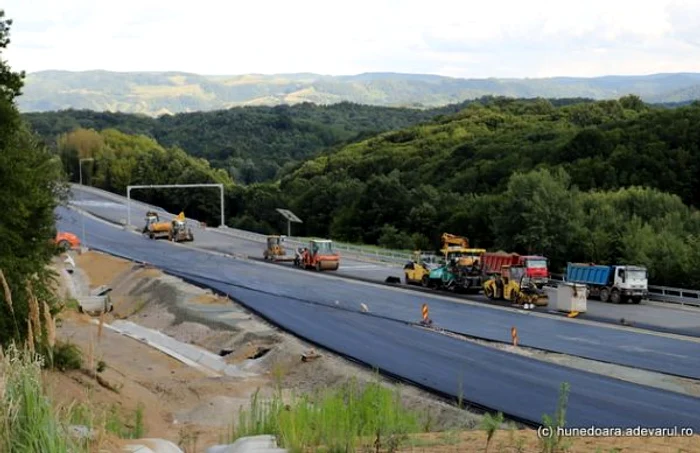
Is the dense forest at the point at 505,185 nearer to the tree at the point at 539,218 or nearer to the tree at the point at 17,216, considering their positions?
the tree at the point at 539,218

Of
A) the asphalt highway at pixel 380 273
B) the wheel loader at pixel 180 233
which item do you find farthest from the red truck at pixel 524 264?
the wheel loader at pixel 180 233

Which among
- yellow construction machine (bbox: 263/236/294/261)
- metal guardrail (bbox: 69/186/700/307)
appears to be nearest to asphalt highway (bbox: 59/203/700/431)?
metal guardrail (bbox: 69/186/700/307)

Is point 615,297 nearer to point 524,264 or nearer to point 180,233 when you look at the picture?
point 524,264

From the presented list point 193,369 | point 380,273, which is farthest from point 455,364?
point 380,273

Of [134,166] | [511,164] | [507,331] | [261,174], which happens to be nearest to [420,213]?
[511,164]

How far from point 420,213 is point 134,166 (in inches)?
3060

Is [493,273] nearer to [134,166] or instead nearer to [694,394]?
[694,394]

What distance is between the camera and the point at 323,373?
2828 centimetres

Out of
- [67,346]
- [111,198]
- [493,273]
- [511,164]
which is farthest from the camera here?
[111,198]

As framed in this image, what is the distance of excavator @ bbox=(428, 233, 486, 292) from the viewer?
161 ft

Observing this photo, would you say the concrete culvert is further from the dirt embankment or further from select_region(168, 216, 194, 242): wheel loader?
select_region(168, 216, 194, 242): wheel loader

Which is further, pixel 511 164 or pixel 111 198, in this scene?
pixel 111 198

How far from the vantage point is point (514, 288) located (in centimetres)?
4453

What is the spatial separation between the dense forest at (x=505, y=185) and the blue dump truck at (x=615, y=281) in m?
4.61
